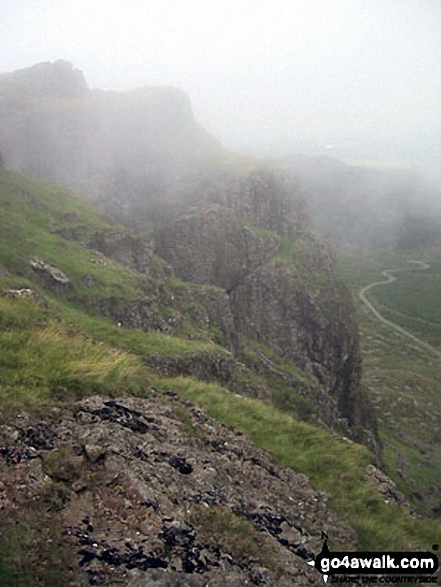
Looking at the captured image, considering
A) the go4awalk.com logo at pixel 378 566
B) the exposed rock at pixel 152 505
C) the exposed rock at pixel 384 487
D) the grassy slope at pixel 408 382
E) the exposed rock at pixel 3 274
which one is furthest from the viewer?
the grassy slope at pixel 408 382

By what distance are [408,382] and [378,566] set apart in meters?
80.2

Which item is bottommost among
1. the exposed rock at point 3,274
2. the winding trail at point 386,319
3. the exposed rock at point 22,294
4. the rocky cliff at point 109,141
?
the winding trail at point 386,319

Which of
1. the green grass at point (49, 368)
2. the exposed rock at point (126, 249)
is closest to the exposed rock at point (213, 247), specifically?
the exposed rock at point (126, 249)

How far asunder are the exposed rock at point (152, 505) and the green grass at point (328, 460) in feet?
1.51

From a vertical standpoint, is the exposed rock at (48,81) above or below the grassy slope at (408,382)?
above

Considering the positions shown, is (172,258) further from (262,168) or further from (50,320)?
(50,320)

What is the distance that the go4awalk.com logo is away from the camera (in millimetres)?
6367

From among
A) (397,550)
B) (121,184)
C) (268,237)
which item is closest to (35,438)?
(397,550)

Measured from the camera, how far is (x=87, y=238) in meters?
30.3

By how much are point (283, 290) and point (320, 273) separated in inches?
219

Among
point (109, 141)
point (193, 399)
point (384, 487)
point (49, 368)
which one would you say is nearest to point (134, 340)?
point (193, 399)

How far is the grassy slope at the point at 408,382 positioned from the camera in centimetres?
4544

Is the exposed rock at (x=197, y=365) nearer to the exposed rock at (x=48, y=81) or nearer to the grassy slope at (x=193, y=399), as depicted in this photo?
the grassy slope at (x=193, y=399)

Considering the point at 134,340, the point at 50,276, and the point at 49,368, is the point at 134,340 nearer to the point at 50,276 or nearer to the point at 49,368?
the point at 50,276
